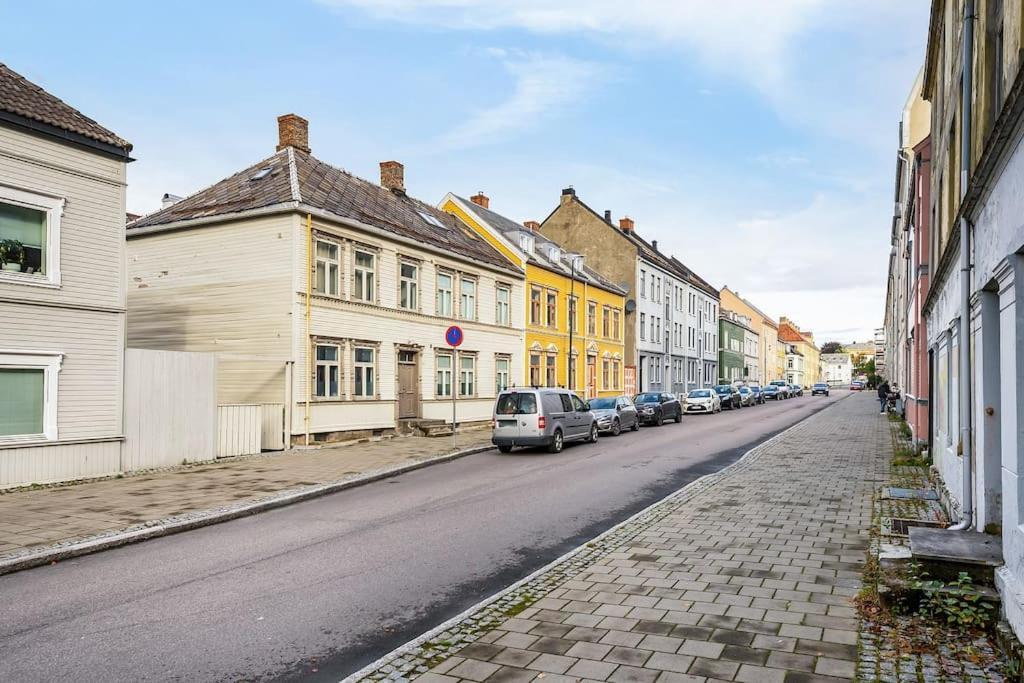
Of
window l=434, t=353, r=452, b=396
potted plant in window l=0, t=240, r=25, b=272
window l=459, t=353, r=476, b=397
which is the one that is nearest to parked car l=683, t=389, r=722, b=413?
window l=459, t=353, r=476, b=397

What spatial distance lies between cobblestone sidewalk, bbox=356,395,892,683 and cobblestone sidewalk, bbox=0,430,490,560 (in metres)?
6.15

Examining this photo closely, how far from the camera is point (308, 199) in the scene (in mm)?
21125

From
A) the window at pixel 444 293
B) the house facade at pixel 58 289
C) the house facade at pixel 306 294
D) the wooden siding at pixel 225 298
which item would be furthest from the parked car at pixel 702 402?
the house facade at pixel 58 289

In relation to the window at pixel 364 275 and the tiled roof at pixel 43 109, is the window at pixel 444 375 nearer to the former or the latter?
the window at pixel 364 275

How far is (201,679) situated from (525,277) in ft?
93.7

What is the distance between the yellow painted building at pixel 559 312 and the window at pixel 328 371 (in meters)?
12.0

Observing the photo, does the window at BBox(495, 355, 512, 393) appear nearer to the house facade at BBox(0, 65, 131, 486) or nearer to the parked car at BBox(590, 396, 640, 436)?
the parked car at BBox(590, 396, 640, 436)

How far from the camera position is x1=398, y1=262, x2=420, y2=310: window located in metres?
25.0

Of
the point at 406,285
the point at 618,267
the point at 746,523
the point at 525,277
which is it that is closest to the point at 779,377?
the point at 618,267

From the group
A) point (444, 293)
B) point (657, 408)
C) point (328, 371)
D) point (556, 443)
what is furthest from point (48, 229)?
point (657, 408)

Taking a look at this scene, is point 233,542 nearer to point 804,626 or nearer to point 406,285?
point 804,626

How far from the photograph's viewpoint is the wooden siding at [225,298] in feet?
67.8

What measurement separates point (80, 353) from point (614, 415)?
17079 millimetres

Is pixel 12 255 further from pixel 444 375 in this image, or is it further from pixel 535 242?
pixel 535 242
